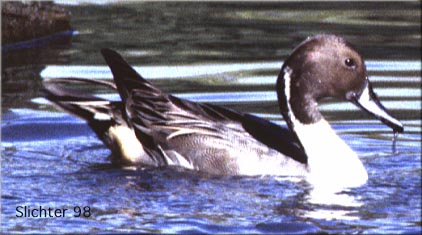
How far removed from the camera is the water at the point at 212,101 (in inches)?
288

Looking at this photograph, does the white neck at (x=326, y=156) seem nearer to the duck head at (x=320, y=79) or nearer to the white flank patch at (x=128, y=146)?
the duck head at (x=320, y=79)

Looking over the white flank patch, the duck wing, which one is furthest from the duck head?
the white flank patch

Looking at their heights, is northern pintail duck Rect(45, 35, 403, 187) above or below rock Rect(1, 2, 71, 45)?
below

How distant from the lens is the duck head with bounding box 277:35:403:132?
866cm

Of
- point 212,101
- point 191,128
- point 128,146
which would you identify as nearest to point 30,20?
point 212,101

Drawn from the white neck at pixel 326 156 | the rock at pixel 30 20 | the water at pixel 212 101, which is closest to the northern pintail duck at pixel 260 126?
the white neck at pixel 326 156

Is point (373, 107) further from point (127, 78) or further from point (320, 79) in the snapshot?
point (127, 78)

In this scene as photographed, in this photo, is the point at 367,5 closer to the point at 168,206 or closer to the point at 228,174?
the point at 228,174

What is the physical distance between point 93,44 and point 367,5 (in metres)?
3.62

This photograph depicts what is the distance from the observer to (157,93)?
29.1ft

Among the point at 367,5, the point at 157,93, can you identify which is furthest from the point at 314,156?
the point at 367,5

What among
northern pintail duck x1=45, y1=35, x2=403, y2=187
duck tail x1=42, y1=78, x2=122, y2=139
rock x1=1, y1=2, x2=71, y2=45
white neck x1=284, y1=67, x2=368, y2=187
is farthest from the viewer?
rock x1=1, y1=2, x2=71, y2=45

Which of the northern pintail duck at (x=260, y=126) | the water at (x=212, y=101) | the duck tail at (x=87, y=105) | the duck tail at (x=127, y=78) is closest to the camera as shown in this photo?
the water at (x=212, y=101)

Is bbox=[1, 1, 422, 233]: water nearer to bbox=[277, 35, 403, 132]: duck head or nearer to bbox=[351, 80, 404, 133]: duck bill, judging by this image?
bbox=[351, 80, 404, 133]: duck bill
